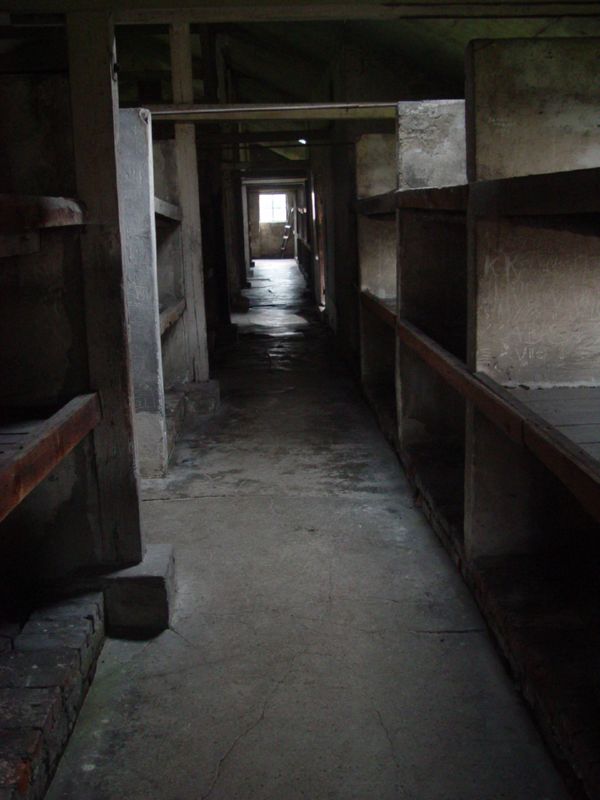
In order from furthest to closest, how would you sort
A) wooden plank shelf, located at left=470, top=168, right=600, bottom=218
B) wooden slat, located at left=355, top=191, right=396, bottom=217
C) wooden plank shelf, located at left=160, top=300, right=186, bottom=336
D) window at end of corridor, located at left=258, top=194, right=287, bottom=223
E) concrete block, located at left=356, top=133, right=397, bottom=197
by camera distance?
window at end of corridor, located at left=258, top=194, right=287, bottom=223 < concrete block, located at left=356, top=133, right=397, bottom=197 < wooden plank shelf, located at left=160, top=300, right=186, bottom=336 < wooden slat, located at left=355, top=191, right=396, bottom=217 < wooden plank shelf, located at left=470, top=168, right=600, bottom=218

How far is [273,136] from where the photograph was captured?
9.20 meters

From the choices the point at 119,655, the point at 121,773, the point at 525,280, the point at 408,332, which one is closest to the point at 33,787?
the point at 121,773

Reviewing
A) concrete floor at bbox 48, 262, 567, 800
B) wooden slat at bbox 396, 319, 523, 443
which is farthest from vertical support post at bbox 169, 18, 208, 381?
wooden slat at bbox 396, 319, 523, 443

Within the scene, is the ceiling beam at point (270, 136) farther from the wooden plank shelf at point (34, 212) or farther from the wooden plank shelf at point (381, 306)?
the wooden plank shelf at point (34, 212)

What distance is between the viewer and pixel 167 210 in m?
6.38

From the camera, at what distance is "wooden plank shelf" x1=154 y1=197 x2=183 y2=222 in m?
5.90

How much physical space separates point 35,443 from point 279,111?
3.64 meters

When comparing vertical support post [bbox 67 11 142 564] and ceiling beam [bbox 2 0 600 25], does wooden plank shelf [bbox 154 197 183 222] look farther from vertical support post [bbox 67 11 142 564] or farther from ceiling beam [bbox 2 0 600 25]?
ceiling beam [bbox 2 0 600 25]

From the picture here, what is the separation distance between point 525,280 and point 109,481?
78.8 inches

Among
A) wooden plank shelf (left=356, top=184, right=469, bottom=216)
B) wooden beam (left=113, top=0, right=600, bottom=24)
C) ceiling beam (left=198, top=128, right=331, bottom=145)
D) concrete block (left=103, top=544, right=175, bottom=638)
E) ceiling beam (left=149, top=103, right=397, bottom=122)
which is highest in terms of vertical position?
ceiling beam (left=198, top=128, right=331, bottom=145)

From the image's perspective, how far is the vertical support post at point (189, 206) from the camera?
662 centimetres

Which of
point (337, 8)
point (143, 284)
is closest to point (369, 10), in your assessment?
point (337, 8)

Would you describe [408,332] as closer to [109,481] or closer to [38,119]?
[109,481]

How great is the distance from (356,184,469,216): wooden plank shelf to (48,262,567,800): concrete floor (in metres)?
1.80
